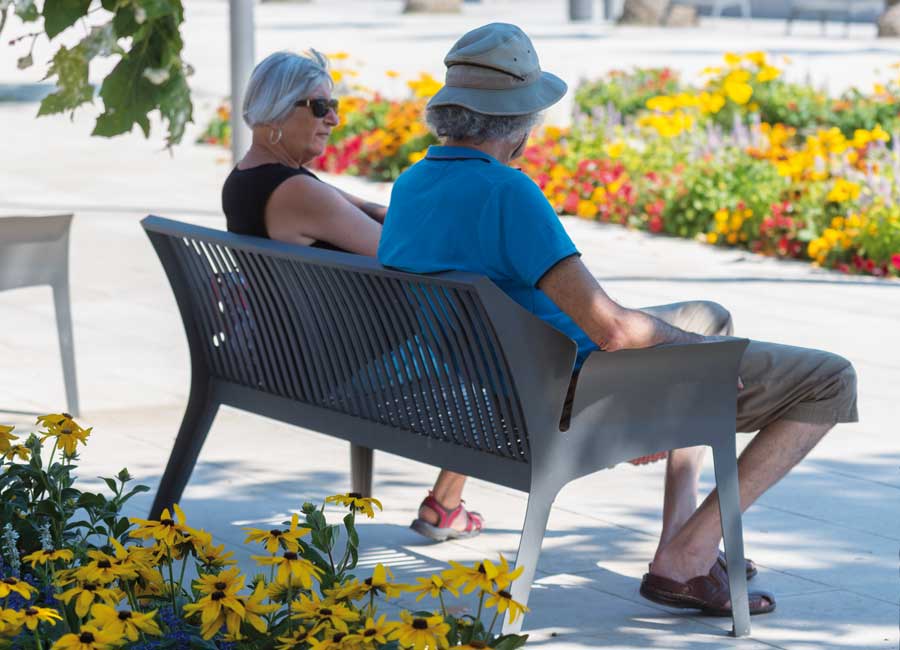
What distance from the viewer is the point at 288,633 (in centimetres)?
297

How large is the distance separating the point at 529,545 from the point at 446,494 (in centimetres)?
110

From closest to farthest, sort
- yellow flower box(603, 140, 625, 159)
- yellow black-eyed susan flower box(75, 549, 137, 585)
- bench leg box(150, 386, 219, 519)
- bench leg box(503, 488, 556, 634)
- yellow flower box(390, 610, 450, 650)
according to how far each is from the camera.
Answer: yellow flower box(390, 610, 450, 650) < yellow black-eyed susan flower box(75, 549, 137, 585) < bench leg box(503, 488, 556, 634) < bench leg box(150, 386, 219, 519) < yellow flower box(603, 140, 625, 159)

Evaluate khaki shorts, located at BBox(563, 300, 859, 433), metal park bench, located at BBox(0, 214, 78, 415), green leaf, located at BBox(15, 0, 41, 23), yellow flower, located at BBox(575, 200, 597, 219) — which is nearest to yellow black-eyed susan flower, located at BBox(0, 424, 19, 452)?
green leaf, located at BBox(15, 0, 41, 23)

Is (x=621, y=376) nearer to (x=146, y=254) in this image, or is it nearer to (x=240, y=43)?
(x=240, y=43)

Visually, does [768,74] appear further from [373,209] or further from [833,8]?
[833,8]

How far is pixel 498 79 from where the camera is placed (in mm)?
3797

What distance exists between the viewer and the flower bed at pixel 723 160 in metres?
9.44

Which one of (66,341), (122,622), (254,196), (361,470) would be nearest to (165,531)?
(122,622)

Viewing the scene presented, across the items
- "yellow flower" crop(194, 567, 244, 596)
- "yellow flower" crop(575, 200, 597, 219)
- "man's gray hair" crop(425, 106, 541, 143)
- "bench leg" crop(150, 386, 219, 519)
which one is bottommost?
"yellow flower" crop(575, 200, 597, 219)

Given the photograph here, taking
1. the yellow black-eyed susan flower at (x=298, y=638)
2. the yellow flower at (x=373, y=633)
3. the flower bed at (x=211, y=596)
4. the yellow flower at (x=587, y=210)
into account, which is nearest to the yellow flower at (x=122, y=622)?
the flower bed at (x=211, y=596)

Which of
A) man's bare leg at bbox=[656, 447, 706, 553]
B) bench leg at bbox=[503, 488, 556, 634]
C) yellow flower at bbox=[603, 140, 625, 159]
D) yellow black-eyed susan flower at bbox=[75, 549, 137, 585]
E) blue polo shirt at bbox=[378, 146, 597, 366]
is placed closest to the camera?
yellow black-eyed susan flower at bbox=[75, 549, 137, 585]

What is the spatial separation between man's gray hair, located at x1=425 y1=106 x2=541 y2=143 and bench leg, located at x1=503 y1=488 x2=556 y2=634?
87 cm

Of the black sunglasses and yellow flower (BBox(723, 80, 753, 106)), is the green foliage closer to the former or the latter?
the black sunglasses

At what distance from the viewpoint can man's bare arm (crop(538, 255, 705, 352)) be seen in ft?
11.7
